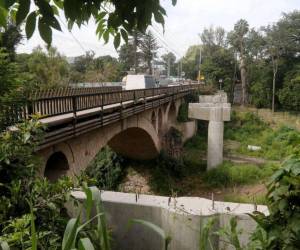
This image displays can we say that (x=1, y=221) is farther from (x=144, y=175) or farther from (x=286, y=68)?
(x=286, y=68)

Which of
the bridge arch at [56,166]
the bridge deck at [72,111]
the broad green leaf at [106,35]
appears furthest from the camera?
the bridge arch at [56,166]

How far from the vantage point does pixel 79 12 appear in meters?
1.71

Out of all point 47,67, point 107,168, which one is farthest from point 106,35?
point 47,67

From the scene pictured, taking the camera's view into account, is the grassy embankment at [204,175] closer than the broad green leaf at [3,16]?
No

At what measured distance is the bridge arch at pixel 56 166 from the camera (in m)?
8.87

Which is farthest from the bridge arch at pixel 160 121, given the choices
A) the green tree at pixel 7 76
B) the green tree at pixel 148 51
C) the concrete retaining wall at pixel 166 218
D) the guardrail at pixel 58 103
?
the green tree at pixel 148 51

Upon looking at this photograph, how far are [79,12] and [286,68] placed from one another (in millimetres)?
50284

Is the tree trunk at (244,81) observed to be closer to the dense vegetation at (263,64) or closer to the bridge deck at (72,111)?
the dense vegetation at (263,64)

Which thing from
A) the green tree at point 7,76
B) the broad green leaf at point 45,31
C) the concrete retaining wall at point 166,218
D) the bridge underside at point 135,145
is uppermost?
the broad green leaf at point 45,31

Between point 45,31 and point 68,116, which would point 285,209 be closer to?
point 45,31

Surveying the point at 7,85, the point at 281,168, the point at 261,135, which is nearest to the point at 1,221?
the point at 7,85

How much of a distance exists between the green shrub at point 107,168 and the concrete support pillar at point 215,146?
6883 mm

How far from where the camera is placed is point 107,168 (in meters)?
23.0

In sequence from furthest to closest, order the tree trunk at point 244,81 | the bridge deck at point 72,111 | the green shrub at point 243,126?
the tree trunk at point 244,81 < the green shrub at point 243,126 < the bridge deck at point 72,111
